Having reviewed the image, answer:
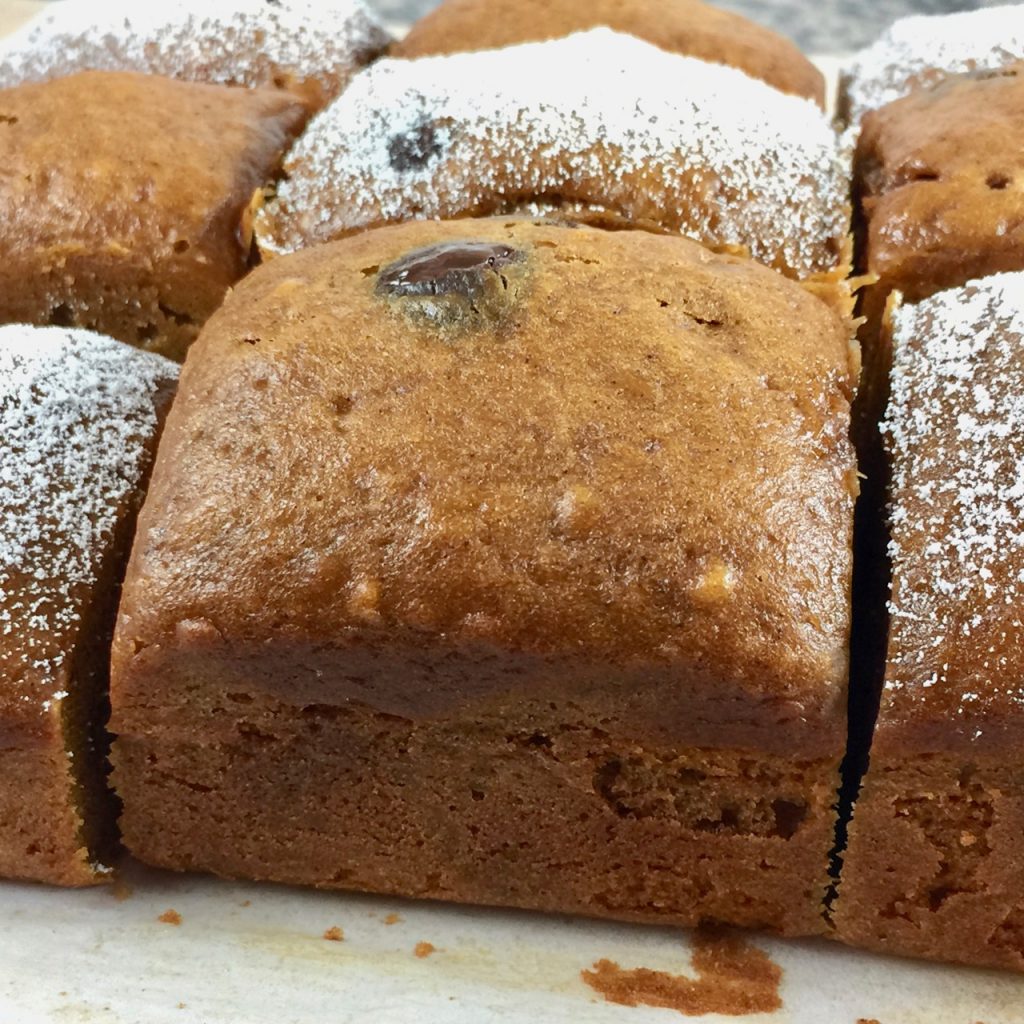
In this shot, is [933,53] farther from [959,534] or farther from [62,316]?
[62,316]

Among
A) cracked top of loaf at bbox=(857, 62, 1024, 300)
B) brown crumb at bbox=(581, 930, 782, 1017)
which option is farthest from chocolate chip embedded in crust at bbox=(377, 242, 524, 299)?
brown crumb at bbox=(581, 930, 782, 1017)

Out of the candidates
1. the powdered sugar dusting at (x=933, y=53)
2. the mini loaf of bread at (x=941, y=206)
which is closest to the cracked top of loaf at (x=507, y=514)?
the mini loaf of bread at (x=941, y=206)

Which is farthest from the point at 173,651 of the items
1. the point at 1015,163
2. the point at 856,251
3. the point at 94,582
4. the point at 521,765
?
the point at 1015,163

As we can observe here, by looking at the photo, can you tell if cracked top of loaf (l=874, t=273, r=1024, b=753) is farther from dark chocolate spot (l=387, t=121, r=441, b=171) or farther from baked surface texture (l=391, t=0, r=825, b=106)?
baked surface texture (l=391, t=0, r=825, b=106)

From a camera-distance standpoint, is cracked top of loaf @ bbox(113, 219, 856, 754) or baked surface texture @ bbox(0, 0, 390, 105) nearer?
cracked top of loaf @ bbox(113, 219, 856, 754)

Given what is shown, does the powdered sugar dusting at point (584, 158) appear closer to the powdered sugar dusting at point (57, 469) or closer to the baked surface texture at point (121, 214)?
the baked surface texture at point (121, 214)
